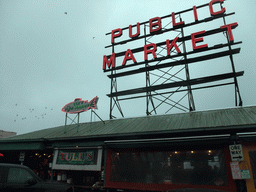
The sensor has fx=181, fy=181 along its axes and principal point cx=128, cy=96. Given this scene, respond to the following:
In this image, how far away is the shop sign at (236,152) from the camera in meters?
8.52

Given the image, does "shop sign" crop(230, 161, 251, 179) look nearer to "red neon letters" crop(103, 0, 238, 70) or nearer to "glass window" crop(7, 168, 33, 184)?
"glass window" crop(7, 168, 33, 184)

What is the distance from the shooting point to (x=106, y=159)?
11.5 meters

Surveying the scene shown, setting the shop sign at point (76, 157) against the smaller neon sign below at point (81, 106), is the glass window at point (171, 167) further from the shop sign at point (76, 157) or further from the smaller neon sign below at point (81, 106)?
the smaller neon sign below at point (81, 106)

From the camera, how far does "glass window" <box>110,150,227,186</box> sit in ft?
30.2

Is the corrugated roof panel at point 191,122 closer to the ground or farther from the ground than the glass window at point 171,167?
farther from the ground

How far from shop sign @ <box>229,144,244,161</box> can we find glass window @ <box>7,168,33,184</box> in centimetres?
893

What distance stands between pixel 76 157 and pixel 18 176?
19.1 ft

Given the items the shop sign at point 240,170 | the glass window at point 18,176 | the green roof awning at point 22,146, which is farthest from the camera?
the green roof awning at point 22,146

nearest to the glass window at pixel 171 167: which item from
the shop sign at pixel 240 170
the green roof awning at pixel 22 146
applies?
the shop sign at pixel 240 170

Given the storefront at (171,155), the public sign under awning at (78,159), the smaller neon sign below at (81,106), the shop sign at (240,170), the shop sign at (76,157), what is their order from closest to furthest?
1. the shop sign at (240,170)
2. the storefront at (171,155)
3. the public sign under awning at (78,159)
4. the shop sign at (76,157)
5. the smaller neon sign below at (81,106)

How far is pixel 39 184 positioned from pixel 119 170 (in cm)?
527

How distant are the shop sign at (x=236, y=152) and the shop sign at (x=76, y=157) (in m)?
8.00

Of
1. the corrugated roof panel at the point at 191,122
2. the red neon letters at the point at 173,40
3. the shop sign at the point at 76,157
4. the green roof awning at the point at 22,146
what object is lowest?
the shop sign at the point at 76,157

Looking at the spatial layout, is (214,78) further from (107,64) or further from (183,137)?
(107,64)
